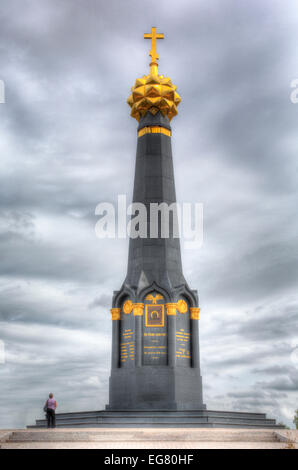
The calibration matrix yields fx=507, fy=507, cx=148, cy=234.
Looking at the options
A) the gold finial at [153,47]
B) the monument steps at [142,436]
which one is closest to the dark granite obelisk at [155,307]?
the gold finial at [153,47]

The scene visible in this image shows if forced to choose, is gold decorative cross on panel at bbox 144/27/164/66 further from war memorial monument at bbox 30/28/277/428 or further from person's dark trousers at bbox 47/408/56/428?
person's dark trousers at bbox 47/408/56/428

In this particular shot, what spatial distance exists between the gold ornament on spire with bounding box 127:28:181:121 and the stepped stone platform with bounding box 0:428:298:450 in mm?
15907

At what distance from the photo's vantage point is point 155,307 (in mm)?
22859

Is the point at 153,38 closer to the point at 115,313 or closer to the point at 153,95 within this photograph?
the point at 153,95

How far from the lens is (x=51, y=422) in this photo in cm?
1852

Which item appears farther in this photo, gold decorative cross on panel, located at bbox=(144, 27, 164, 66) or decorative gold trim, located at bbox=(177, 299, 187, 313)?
gold decorative cross on panel, located at bbox=(144, 27, 164, 66)

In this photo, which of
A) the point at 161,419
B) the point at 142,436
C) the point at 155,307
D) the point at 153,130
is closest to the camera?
the point at 142,436

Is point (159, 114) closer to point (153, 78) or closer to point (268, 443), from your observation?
point (153, 78)

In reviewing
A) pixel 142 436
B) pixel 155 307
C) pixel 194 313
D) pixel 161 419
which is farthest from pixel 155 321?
pixel 142 436

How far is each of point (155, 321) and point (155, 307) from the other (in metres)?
0.63

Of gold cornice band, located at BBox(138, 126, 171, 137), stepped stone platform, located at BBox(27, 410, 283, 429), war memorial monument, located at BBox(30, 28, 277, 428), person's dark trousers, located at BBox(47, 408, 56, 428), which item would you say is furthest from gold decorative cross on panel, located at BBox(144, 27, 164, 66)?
person's dark trousers, located at BBox(47, 408, 56, 428)

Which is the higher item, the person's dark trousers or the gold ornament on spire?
the gold ornament on spire

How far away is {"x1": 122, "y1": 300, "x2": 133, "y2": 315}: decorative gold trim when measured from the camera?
2314 centimetres

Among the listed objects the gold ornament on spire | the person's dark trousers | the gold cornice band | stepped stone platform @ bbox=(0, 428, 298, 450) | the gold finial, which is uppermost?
the gold finial
